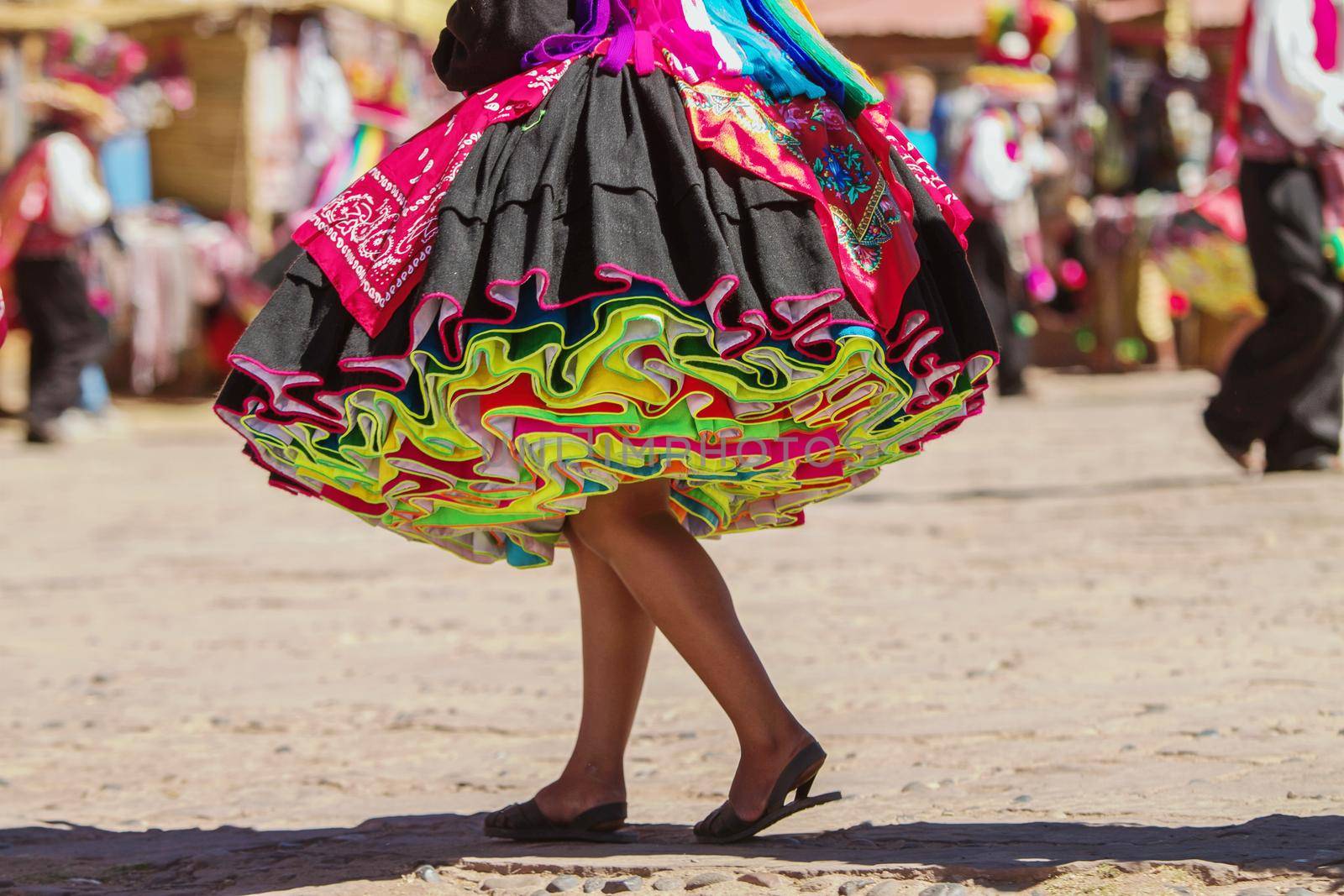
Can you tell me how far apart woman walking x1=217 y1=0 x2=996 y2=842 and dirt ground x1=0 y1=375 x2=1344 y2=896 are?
1.04 ft

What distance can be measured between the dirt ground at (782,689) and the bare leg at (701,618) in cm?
14

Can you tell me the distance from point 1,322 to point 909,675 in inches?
85.0

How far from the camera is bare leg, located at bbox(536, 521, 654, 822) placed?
9.87ft

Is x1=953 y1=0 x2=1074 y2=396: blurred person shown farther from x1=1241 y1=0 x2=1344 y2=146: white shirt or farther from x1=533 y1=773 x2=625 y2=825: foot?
x1=533 y1=773 x2=625 y2=825: foot

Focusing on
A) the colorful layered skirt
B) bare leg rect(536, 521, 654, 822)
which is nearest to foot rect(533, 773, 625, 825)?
bare leg rect(536, 521, 654, 822)

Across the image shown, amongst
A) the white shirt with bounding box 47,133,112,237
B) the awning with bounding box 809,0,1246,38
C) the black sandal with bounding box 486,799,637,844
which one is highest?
the awning with bounding box 809,0,1246,38

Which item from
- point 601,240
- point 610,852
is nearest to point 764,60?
point 601,240

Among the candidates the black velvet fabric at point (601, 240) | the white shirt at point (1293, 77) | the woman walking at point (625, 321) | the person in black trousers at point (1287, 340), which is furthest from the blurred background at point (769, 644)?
the white shirt at point (1293, 77)

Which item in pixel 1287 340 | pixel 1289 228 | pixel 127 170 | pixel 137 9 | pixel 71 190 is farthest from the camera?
pixel 137 9

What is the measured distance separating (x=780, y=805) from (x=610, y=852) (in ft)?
0.90

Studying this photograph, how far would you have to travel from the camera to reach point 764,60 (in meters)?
2.82

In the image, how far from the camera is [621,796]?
9.93 feet

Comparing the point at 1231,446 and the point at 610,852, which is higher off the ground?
the point at 610,852

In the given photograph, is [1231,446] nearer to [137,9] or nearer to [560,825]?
[560,825]
